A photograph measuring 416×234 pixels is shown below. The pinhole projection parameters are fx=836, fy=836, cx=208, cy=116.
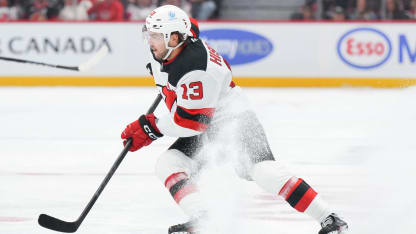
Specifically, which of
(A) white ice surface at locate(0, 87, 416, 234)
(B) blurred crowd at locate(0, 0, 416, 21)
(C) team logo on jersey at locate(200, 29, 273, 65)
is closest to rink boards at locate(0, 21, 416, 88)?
(C) team logo on jersey at locate(200, 29, 273, 65)

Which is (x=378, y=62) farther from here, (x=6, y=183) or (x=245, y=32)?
(x=6, y=183)

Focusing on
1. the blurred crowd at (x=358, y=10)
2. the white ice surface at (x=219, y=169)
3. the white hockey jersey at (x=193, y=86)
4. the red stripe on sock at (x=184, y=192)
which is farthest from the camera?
the blurred crowd at (x=358, y=10)

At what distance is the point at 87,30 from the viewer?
9.68m

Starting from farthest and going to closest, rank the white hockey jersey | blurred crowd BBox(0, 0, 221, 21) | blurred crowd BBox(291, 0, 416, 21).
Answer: blurred crowd BBox(0, 0, 221, 21) → blurred crowd BBox(291, 0, 416, 21) → the white hockey jersey

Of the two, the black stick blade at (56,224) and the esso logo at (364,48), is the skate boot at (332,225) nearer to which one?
the black stick blade at (56,224)

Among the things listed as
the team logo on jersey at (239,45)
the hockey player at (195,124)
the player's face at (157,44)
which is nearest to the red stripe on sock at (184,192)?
the hockey player at (195,124)

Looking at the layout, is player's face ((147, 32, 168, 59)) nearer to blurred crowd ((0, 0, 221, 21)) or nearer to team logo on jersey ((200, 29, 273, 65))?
team logo on jersey ((200, 29, 273, 65))

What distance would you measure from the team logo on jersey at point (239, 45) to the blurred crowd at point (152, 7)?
0.26m

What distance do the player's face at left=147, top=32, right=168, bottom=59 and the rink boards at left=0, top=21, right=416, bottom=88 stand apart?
6277mm

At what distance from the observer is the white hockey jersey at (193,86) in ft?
10.5

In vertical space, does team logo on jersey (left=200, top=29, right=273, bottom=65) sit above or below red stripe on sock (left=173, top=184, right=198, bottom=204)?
below

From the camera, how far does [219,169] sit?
3742 mm

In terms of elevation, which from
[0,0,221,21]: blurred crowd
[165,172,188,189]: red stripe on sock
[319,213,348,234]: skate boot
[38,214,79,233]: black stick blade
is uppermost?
[165,172,188,189]: red stripe on sock

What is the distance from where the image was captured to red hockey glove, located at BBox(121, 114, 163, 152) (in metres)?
3.35
